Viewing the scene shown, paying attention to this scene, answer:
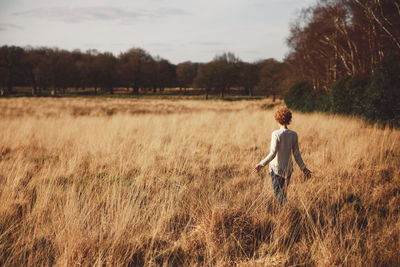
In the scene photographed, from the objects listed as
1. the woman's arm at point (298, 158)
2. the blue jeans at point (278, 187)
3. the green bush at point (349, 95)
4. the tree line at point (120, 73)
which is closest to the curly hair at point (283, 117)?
the woman's arm at point (298, 158)

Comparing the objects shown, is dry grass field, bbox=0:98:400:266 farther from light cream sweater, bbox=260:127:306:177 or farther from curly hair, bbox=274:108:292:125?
curly hair, bbox=274:108:292:125

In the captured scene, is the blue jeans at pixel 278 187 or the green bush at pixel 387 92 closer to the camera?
the blue jeans at pixel 278 187

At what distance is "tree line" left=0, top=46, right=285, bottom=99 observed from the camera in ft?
148

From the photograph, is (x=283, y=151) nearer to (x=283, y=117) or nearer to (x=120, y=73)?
(x=283, y=117)

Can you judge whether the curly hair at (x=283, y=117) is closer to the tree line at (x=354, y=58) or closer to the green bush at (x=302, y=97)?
the tree line at (x=354, y=58)

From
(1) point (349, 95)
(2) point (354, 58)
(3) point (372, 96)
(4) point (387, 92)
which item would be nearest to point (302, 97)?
(2) point (354, 58)

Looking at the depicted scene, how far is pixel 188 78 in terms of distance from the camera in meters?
62.2

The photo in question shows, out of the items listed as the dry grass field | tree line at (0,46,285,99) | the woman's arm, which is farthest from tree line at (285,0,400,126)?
tree line at (0,46,285,99)

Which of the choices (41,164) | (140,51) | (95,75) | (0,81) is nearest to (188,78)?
(140,51)

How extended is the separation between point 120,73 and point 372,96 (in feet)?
193

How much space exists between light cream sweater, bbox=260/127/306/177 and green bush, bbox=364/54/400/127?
7.49m

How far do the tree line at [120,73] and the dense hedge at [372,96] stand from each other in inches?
992

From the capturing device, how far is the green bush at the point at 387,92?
7.82 meters

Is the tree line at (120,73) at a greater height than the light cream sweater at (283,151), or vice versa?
the tree line at (120,73)
